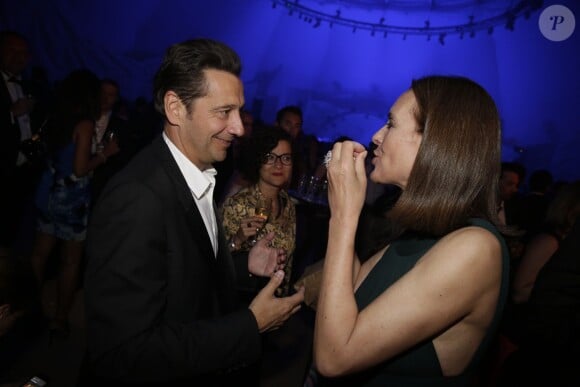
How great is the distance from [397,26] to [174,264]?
32.8 feet

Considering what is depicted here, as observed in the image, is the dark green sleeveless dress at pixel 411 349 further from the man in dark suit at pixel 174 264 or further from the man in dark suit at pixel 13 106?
the man in dark suit at pixel 13 106

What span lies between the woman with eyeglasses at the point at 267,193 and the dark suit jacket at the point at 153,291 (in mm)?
1300

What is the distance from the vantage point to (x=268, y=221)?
312cm

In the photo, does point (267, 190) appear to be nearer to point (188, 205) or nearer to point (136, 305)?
point (188, 205)

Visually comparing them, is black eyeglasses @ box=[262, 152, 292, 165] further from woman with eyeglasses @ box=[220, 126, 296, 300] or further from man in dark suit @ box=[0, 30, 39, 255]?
man in dark suit @ box=[0, 30, 39, 255]

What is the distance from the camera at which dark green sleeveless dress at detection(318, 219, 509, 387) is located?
1.27m

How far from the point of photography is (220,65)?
5.53 feet

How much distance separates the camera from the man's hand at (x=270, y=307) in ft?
4.71

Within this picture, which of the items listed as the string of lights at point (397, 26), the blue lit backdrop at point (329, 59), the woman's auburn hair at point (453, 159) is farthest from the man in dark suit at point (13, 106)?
the string of lights at point (397, 26)

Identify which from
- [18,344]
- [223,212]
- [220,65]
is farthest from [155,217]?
[18,344]

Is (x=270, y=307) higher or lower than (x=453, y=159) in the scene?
lower

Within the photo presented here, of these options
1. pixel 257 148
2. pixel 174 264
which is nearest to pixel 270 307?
pixel 174 264

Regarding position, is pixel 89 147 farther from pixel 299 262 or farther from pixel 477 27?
pixel 477 27

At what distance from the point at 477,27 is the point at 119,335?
1014 cm
